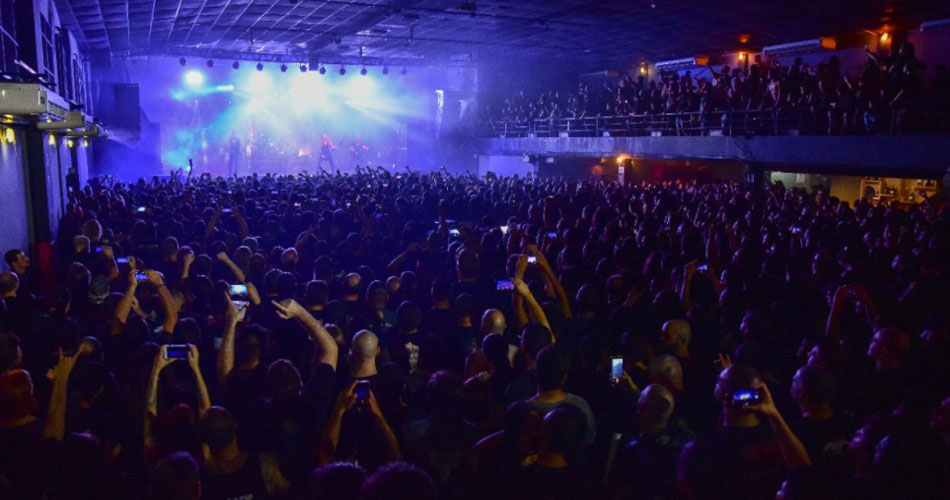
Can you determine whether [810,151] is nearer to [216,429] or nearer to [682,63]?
[682,63]

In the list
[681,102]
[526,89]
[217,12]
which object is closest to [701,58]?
A: [681,102]

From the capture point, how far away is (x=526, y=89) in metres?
31.1

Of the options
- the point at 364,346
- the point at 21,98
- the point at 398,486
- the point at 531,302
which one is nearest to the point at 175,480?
the point at 398,486

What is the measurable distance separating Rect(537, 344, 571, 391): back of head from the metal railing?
12861mm

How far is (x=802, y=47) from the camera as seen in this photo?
2136cm

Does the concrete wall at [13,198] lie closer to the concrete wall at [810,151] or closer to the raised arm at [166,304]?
the raised arm at [166,304]

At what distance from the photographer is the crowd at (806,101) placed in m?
13.7

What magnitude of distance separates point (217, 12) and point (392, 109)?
2027 centimetres

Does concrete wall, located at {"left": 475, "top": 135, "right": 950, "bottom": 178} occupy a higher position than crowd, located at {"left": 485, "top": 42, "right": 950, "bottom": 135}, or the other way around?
crowd, located at {"left": 485, "top": 42, "right": 950, "bottom": 135}

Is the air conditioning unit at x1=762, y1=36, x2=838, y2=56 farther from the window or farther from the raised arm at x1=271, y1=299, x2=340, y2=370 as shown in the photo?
the raised arm at x1=271, y1=299, x2=340, y2=370

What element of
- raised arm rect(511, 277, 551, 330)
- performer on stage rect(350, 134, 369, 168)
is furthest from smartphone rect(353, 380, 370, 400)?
performer on stage rect(350, 134, 369, 168)

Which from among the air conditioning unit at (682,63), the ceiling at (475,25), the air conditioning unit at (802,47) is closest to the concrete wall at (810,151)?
the ceiling at (475,25)

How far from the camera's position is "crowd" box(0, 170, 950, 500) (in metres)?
2.79

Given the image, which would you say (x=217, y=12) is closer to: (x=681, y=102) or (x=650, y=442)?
Result: (x=681, y=102)
